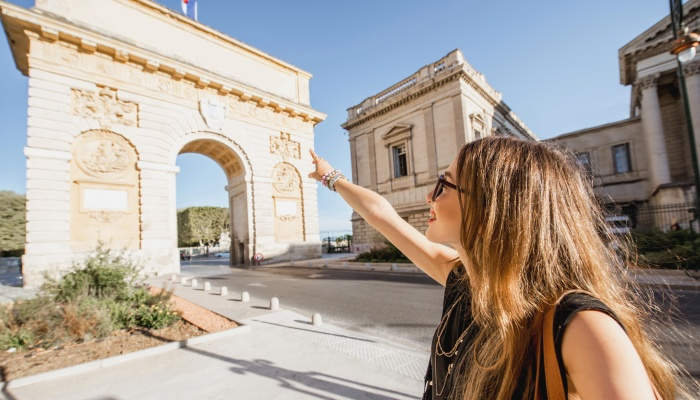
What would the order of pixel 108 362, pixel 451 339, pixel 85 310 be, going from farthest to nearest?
1. pixel 85 310
2. pixel 108 362
3. pixel 451 339

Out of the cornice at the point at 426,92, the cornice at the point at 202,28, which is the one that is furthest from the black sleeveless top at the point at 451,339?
the cornice at the point at 202,28

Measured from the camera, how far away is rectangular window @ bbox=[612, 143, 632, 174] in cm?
2050

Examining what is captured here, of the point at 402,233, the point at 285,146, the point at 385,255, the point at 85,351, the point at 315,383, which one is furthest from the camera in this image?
the point at 285,146

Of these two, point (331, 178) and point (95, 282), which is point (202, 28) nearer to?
point (95, 282)

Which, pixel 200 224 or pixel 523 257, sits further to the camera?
pixel 200 224

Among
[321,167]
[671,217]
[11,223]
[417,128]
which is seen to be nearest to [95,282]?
[321,167]

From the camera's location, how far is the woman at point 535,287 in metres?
0.66

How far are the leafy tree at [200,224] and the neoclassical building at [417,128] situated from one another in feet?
87.5

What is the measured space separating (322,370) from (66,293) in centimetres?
531

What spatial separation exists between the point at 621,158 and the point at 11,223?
46130 millimetres

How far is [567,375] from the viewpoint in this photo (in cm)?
74

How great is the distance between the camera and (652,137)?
16859 mm

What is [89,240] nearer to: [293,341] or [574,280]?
[293,341]

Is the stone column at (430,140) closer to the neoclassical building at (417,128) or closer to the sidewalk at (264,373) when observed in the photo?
the neoclassical building at (417,128)
